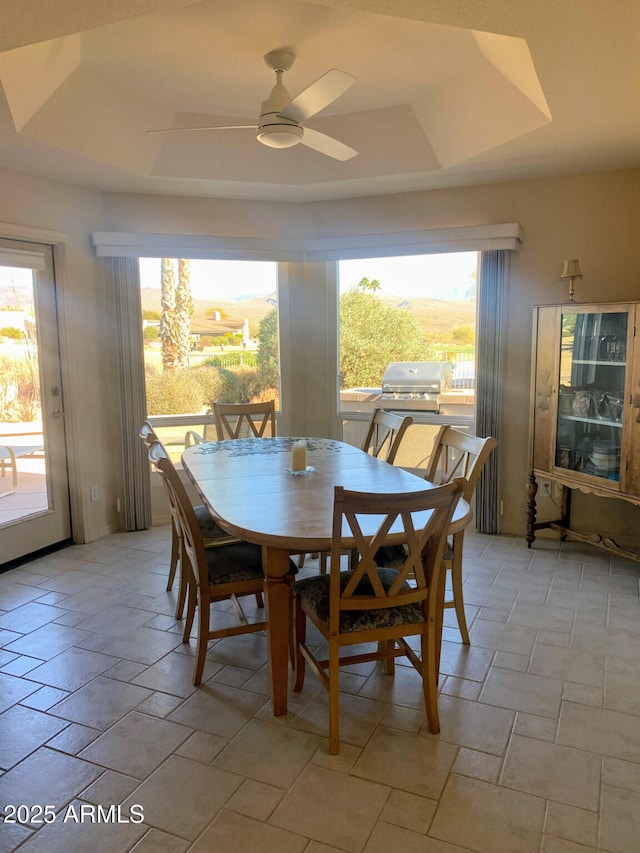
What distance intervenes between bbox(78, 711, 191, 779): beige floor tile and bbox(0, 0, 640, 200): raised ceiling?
2.47m

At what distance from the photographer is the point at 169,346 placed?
15.3ft

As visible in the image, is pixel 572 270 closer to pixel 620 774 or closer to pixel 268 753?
pixel 620 774

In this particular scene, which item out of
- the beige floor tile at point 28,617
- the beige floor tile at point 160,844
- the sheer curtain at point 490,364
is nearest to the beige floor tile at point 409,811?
the beige floor tile at point 160,844

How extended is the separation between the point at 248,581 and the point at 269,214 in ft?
10.2

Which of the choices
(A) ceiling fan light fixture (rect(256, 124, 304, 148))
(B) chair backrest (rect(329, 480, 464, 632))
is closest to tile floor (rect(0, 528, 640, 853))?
(B) chair backrest (rect(329, 480, 464, 632))

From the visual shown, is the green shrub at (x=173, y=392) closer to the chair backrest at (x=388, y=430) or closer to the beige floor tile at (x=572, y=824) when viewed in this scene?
the chair backrest at (x=388, y=430)

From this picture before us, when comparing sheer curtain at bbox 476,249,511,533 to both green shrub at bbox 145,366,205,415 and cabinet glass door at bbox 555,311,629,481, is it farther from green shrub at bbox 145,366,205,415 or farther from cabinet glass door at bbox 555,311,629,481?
green shrub at bbox 145,366,205,415

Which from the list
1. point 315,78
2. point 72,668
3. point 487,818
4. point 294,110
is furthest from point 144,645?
point 315,78

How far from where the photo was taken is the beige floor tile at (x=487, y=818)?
1.72 meters

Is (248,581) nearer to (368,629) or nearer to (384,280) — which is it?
(368,629)

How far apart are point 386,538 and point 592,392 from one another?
2.37 m

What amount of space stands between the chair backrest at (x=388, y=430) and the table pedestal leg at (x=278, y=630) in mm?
1209

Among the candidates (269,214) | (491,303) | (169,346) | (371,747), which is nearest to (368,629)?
(371,747)

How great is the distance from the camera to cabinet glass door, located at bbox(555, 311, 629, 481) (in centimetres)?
360
